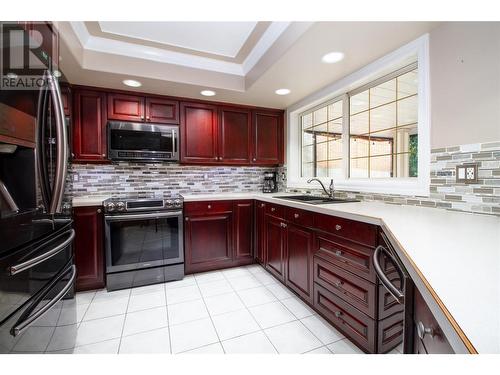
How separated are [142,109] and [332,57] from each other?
2042 mm

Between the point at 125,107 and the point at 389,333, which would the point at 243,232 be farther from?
the point at 125,107

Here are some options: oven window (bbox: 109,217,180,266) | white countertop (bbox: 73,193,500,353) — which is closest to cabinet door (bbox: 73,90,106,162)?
oven window (bbox: 109,217,180,266)

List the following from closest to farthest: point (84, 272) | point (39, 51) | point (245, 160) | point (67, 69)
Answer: point (39, 51)
point (67, 69)
point (84, 272)
point (245, 160)

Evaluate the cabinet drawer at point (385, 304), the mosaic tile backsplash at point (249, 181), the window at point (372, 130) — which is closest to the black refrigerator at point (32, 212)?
the mosaic tile backsplash at point (249, 181)

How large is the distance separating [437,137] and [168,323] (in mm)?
2316

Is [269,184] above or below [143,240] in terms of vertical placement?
above

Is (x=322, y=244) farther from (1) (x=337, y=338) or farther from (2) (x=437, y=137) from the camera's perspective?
→ (2) (x=437, y=137)

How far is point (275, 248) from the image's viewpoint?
241 cm

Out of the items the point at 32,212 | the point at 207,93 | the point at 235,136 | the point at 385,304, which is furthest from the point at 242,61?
the point at 385,304

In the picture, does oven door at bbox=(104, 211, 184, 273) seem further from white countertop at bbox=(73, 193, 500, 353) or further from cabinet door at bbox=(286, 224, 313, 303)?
white countertop at bbox=(73, 193, 500, 353)

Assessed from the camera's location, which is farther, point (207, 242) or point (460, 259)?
point (207, 242)

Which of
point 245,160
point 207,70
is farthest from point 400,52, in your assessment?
point 245,160

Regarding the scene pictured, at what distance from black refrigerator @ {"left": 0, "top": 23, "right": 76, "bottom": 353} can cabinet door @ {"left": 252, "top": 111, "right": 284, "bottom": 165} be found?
2.26 m

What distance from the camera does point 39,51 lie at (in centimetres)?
111
